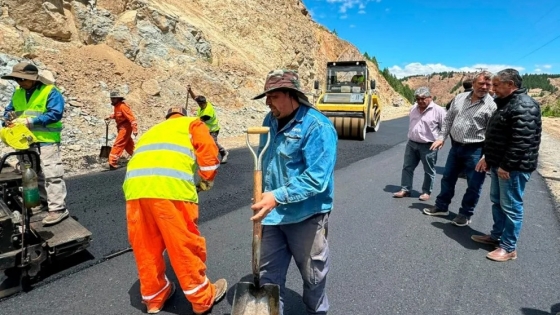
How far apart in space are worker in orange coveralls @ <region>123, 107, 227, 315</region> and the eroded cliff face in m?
6.44

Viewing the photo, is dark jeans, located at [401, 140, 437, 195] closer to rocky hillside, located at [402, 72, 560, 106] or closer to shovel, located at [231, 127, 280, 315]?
shovel, located at [231, 127, 280, 315]

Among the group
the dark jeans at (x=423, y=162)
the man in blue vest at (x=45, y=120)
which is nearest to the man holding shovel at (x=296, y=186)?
the man in blue vest at (x=45, y=120)

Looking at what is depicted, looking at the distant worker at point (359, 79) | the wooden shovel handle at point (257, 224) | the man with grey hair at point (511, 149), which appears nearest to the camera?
the wooden shovel handle at point (257, 224)

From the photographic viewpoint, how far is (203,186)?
8.77 feet

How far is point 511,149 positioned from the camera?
322 cm

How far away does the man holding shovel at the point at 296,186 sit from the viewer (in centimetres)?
192

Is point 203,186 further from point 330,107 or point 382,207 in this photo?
point 330,107

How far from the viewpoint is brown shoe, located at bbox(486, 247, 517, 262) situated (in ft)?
11.1

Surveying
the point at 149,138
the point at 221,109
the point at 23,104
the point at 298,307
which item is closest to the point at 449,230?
the point at 298,307

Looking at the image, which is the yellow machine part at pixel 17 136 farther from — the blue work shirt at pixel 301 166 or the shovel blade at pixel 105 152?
the shovel blade at pixel 105 152

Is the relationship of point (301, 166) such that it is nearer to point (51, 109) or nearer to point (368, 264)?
Answer: point (368, 264)

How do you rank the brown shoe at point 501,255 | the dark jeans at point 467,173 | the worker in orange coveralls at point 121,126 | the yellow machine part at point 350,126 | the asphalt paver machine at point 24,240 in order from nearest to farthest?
the asphalt paver machine at point 24,240, the brown shoe at point 501,255, the dark jeans at point 467,173, the worker in orange coveralls at point 121,126, the yellow machine part at point 350,126

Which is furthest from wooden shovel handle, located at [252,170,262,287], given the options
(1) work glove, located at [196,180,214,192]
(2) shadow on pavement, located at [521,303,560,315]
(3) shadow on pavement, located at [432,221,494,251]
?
(3) shadow on pavement, located at [432,221,494,251]

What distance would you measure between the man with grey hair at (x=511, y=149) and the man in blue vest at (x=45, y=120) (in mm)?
4607
